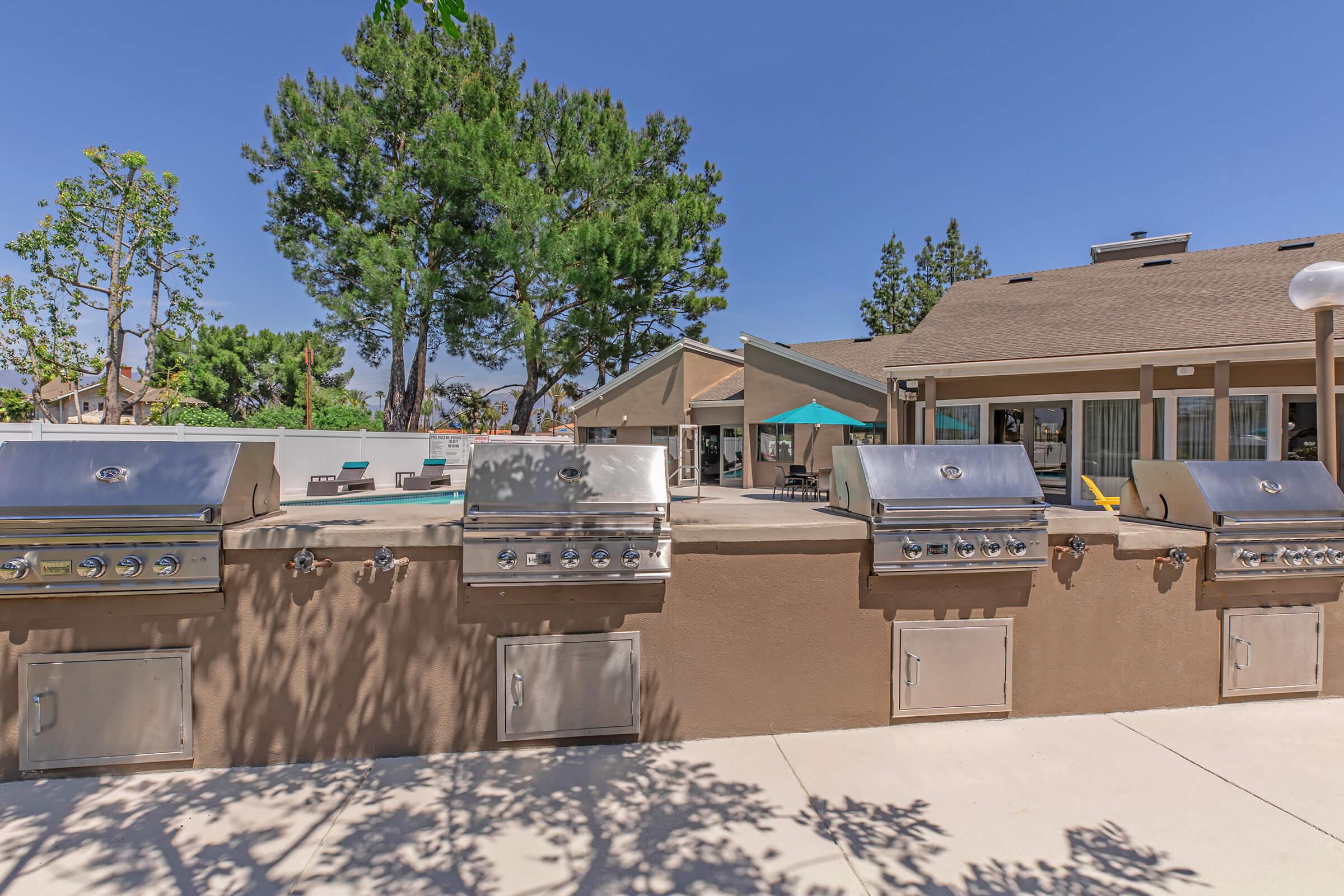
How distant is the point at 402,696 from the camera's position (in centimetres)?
271

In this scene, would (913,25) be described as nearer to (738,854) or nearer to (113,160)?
(738,854)

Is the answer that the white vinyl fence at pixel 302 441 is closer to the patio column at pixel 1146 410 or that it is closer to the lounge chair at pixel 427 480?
the lounge chair at pixel 427 480

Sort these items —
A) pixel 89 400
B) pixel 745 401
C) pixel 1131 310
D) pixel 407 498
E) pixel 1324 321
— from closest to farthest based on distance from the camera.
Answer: pixel 1324 321
pixel 1131 310
pixel 407 498
pixel 745 401
pixel 89 400

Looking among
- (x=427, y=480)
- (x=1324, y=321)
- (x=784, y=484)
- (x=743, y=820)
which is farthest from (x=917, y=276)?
(x=743, y=820)

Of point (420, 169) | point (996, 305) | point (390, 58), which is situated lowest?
point (996, 305)

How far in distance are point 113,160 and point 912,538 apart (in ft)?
78.2

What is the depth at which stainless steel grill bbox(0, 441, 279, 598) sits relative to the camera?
2365mm

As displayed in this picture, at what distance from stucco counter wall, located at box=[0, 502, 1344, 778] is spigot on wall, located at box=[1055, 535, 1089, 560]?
5 centimetres

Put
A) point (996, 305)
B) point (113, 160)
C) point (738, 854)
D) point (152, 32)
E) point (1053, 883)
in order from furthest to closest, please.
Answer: point (113, 160) → point (996, 305) → point (152, 32) → point (738, 854) → point (1053, 883)

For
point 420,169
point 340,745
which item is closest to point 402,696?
point 340,745

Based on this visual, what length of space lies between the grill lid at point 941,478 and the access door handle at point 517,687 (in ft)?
6.13

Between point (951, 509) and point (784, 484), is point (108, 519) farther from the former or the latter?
point (784, 484)

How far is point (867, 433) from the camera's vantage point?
15.5m

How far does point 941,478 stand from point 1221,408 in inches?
364
